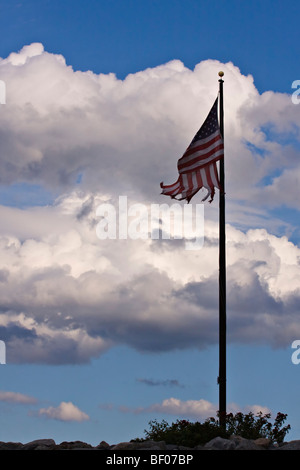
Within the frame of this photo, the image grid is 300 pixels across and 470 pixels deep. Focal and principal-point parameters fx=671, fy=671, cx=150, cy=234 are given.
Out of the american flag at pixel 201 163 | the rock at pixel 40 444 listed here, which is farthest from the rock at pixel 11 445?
the american flag at pixel 201 163

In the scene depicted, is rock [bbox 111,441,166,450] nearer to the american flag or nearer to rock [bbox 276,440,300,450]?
rock [bbox 276,440,300,450]

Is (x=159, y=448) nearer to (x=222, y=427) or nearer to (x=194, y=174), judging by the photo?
(x=222, y=427)

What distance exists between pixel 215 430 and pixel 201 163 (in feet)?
31.0

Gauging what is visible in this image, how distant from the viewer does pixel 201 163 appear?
24.7 meters

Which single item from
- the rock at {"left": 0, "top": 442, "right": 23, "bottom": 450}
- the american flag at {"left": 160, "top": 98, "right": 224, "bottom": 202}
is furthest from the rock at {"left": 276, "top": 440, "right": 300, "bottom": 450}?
the american flag at {"left": 160, "top": 98, "right": 224, "bottom": 202}

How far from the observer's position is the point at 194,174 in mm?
24828

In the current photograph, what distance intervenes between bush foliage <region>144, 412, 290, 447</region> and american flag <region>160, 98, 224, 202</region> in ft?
26.2

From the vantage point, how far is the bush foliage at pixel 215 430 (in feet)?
69.5

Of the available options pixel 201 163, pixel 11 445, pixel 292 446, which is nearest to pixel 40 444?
pixel 11 445

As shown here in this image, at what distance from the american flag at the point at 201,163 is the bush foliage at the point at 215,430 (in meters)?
7.99

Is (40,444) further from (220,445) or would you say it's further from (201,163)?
(201,163)

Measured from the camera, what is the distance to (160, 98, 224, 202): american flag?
24406mm
